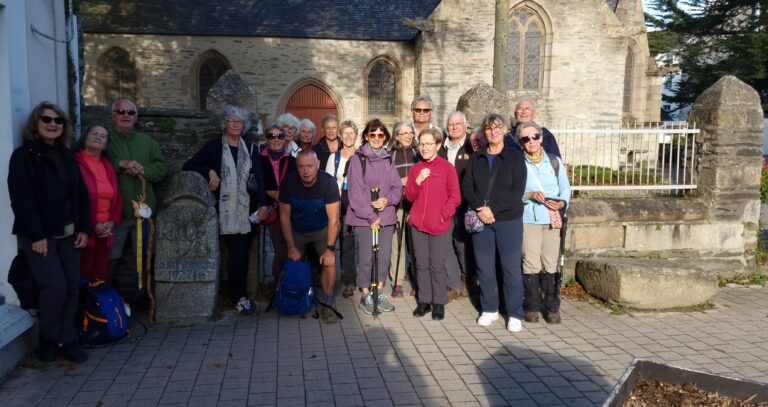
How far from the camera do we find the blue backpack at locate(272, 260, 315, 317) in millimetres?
5719

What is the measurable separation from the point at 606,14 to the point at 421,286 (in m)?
15.5

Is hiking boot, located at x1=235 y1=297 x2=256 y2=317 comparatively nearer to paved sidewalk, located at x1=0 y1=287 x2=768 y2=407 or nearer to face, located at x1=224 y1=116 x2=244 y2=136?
paved sidewalk, located at x1=0 y1=287 x2=768 y2=407

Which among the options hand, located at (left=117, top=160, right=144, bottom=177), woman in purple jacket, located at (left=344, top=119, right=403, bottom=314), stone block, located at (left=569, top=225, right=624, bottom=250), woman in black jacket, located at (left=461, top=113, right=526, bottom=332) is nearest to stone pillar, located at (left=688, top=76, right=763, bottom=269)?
stone block, located at (left=569, top=225, right=624, bottom=250)

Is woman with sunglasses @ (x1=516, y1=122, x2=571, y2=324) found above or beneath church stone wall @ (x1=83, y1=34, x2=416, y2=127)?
beneath

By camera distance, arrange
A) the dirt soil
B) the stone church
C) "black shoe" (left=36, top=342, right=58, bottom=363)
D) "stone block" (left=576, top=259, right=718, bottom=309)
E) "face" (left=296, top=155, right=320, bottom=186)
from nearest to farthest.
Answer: the dirt soil, "black shoe" (left=36, top=342, right=58, bottom=363), "face" (left=296, top=155, right=320, bottom=186), "stone block" (left=576, top=259, right=718, bottom=309), the stone church

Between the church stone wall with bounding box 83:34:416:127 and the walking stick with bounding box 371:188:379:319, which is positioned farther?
the church stone wall with bounding box 83:34:416:127

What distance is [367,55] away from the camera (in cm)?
2016

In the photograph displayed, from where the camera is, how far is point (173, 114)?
675 cm

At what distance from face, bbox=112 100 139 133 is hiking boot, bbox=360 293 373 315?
2849 millimetres

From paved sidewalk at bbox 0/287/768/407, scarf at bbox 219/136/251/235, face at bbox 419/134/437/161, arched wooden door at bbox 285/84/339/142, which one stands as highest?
arched wooden door at bbox 285/84/339/142

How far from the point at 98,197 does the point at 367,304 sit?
2.74 metres

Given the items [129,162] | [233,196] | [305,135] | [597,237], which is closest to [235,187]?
[233,196]

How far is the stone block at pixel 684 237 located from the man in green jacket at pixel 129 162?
5527 mm

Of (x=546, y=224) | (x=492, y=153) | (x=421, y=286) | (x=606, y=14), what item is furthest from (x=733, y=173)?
(x=606, y=14)
